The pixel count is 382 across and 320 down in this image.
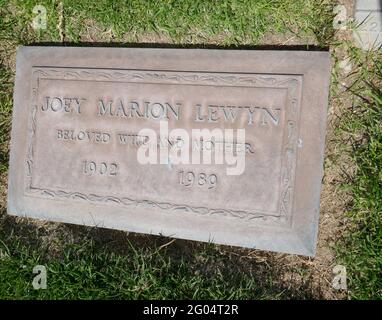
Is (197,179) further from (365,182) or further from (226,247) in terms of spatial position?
(365,182)

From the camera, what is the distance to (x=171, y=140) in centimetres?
277

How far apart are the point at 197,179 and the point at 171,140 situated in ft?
0.93

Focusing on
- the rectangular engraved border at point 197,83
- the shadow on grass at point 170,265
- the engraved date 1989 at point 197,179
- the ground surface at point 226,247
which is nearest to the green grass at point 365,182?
the ground surface at point 226,247

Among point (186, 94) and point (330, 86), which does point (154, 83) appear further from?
point (330, 86)

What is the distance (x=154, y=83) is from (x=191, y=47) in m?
0.37

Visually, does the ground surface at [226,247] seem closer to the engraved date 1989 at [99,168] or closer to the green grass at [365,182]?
the green grass at [365,182]

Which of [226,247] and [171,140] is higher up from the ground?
[171,140]

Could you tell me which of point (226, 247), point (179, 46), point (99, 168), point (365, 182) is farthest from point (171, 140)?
point (365, 182)

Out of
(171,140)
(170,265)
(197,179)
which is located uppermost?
(171,140)

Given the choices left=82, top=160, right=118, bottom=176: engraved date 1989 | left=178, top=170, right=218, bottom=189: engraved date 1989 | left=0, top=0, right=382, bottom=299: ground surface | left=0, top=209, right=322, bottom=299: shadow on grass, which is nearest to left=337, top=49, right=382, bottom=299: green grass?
left=0, top=0, right=382, bottom=299: ground surface

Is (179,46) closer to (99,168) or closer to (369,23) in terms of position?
(99,168)

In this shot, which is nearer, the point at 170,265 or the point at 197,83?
the point at 197,83

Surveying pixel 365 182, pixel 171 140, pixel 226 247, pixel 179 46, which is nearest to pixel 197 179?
pixel 171 140

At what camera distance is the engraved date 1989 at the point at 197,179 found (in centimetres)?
273
